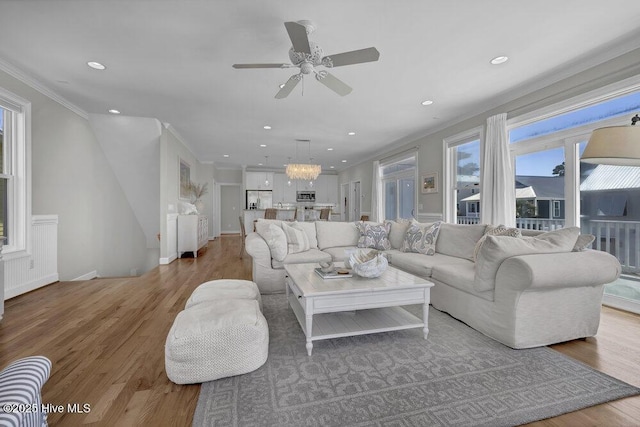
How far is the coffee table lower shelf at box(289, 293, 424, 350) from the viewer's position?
2.02m

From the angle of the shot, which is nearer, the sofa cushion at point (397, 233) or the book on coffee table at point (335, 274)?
the book on coffee table at point (335, 274)

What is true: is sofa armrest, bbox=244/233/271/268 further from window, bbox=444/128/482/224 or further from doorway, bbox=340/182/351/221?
doorway, bbox=340/182/351/221

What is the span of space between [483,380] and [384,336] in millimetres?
748

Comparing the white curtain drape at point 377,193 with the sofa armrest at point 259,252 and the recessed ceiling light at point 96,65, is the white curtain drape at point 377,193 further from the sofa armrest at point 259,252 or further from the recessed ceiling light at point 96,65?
the recessed ceiling light at point 96,65

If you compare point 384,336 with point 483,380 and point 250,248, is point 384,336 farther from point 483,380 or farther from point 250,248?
point 250,248

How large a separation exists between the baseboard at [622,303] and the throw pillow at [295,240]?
3466mm

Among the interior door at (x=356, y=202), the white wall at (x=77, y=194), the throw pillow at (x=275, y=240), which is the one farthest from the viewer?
the interior door at (x=356, y=202)

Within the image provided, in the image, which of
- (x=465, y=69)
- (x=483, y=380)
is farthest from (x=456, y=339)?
(x=465, y=69)

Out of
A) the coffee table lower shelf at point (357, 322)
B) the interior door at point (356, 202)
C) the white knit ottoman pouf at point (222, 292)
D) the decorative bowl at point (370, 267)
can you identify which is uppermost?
the interior door at point (356, 202)

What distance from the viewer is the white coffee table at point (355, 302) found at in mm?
1972

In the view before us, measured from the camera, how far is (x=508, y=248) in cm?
214

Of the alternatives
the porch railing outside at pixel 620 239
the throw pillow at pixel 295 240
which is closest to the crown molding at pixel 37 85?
the throw pillow at pixel 295 240

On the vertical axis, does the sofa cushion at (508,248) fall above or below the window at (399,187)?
below

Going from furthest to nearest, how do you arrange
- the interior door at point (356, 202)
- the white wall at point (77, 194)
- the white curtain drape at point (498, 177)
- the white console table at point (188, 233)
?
the interior door at point (356, 202)
the white console table at point (188, 233)
the white curtain drape at point (498, 177)
the white wall at point (77, 194)
